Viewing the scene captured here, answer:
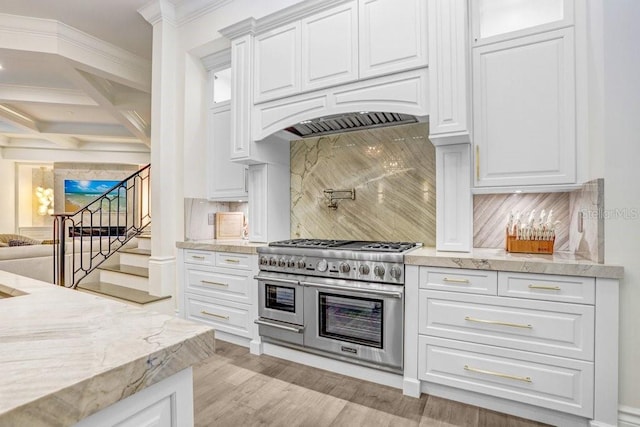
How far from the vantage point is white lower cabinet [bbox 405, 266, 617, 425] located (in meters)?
1.73

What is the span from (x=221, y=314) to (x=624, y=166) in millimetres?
3139

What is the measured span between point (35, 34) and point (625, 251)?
5.38m

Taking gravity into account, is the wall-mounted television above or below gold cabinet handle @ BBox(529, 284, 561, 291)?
above

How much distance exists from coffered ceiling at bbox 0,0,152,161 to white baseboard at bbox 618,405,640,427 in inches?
193

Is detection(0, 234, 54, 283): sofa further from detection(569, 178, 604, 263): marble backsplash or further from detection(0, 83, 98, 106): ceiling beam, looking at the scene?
detection(569, 178, 604, 263): marble backsplash

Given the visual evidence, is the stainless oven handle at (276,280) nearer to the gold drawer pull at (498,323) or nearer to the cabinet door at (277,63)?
the gold drawer pull at (498,323)

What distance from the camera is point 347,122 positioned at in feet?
9.60

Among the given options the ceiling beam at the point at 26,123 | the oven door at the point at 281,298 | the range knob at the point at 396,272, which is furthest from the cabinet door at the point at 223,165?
the ceiling beam at the point at 26,123

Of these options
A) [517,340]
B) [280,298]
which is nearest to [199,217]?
[280,298]

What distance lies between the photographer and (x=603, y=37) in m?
1.78

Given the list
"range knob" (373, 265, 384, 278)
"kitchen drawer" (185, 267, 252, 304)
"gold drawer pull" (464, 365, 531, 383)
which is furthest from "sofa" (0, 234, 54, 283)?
"gold drawer pull" (464, 365, 531, 383)

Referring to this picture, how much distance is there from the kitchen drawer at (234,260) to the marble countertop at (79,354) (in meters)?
1.94

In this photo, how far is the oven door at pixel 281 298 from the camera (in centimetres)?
260

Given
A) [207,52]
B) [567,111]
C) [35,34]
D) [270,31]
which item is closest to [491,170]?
[567,111]
